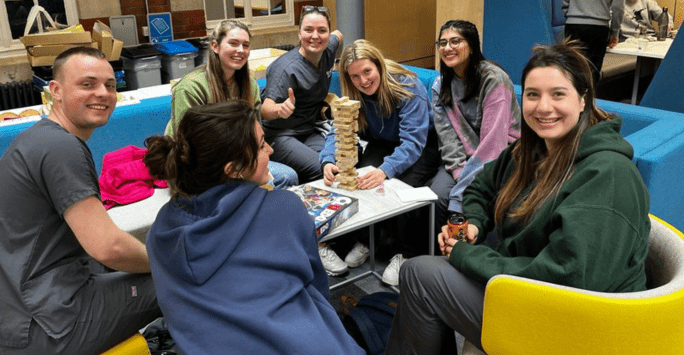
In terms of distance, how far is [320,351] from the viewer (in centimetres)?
153

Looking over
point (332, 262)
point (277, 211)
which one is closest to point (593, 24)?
point (332, 262)

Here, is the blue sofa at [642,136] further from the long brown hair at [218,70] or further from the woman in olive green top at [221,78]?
the long brown hair at [218,70]

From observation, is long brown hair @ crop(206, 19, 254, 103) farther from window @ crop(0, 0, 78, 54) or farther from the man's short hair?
window @ crop(0, 0, 78, 54)

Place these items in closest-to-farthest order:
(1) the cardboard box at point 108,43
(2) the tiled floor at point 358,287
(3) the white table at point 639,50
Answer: (2) the tiled floor at point 358,287, (1) the cardboard box at point 108,43, (3) the white table at point 639,50

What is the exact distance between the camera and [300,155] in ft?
11.8

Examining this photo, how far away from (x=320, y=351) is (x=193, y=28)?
5.29 m

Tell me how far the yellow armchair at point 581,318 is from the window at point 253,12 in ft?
17.9

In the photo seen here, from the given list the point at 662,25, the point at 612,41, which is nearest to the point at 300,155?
the point at 612,41

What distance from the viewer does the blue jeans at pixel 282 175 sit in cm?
323

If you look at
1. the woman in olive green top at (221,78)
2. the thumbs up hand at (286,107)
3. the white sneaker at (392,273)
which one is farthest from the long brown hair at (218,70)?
the white sneaker at (392,273)

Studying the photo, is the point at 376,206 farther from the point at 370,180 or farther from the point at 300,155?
the point at 300,155

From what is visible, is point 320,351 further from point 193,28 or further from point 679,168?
point 193,28

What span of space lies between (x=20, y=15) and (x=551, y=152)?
5.21m

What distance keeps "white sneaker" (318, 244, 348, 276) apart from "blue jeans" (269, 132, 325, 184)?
517 millimetres
